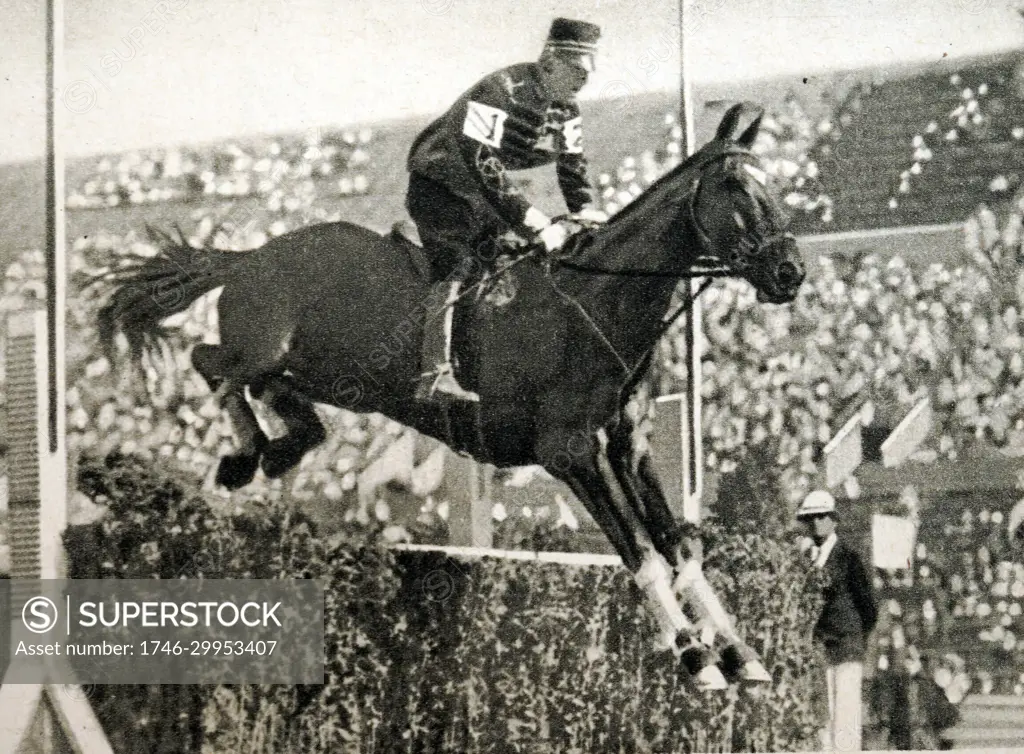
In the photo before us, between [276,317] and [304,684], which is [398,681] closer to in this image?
[304,684]

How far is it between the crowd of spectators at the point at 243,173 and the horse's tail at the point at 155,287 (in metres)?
0.16

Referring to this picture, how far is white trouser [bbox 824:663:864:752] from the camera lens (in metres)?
3.96

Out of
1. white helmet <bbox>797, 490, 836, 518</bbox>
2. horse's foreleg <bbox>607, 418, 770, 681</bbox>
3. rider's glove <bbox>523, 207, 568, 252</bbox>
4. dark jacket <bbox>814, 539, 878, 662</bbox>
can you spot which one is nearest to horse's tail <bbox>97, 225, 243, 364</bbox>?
rider's glove <bbox>523, 207, 568, 252</bbox>

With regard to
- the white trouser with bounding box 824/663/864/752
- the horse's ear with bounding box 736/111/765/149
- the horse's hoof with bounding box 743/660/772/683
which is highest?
the horse's ear with bounding box 736/111/765/149

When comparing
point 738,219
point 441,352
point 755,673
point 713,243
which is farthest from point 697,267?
point 755,673

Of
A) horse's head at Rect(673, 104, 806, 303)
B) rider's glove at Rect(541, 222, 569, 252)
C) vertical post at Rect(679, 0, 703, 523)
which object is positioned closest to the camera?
horse's head at Rect(673, 104, 806, 303)

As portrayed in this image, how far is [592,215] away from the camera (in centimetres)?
394

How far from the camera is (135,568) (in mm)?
3867

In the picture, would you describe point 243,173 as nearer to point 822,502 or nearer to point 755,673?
point 822,502

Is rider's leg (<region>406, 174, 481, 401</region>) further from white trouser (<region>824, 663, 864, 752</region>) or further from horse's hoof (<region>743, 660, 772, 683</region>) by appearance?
white trouser (<region>824, 663, 864, 752</region>)

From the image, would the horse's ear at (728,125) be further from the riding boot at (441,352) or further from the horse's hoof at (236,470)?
the horse's hoof at (236,470)

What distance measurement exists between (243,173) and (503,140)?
2.97 feet

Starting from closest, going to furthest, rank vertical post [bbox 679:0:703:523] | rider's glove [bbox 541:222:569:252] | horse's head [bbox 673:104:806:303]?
1. horse's head [bbox 673:104:806:303]
2. rider's glove [bbox 541:222:569:252]
3. vertical post [bbox 679:0:703:523]

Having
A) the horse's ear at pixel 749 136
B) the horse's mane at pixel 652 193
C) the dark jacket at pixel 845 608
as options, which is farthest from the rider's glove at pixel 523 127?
the dark jacket at pixel 845 608
